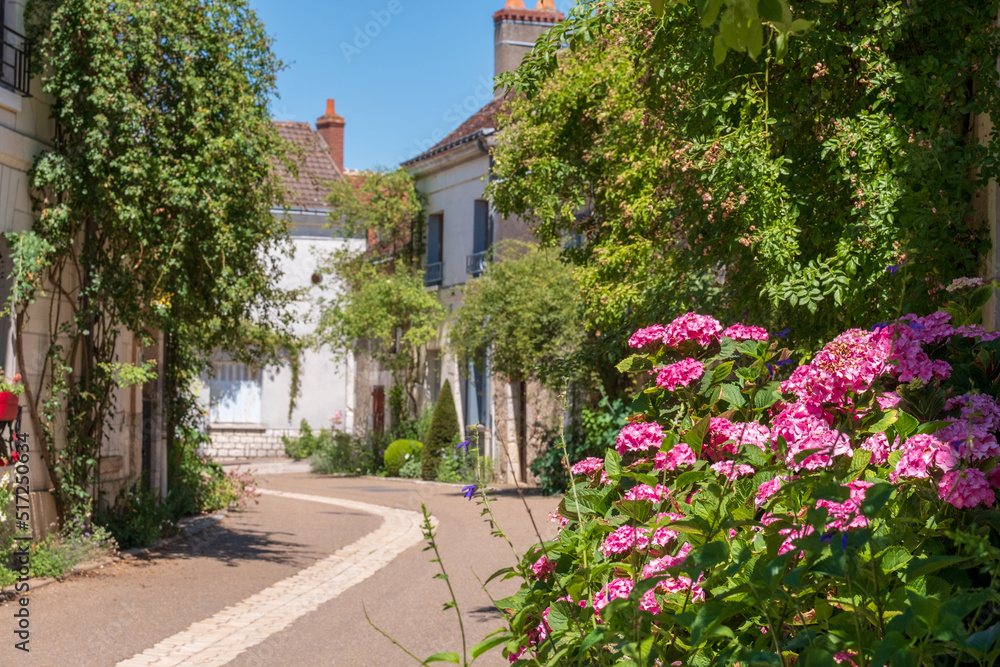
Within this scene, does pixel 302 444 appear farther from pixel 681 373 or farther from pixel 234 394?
pixel 681 373

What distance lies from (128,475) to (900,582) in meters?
10.2

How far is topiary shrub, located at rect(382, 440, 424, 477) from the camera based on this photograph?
22761 mm

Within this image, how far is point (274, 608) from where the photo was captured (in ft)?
26.0

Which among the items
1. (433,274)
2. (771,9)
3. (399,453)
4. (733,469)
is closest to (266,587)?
(733,469)

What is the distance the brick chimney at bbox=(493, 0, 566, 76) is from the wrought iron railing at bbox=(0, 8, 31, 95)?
1608 centimetres

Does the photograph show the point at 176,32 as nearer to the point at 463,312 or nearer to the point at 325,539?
the point at 325,539

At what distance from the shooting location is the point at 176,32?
9.45 m

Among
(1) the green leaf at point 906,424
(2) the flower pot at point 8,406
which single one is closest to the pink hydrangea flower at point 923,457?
(1) the green leaf at point 906,424

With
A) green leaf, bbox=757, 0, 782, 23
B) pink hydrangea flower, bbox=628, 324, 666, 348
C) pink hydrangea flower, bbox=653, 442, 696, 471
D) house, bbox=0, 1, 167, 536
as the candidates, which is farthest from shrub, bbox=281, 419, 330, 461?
green leaf, bbox=757, 0, 782, 23

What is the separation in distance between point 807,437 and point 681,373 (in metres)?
0.77

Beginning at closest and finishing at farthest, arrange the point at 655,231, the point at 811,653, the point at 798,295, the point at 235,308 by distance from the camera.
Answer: the point at 811,653, the point at 798,295, the point at 655,231, the point at 235,308

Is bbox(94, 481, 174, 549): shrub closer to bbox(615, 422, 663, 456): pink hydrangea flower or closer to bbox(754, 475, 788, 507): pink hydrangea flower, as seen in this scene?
bbox(615, 422, 663, 456): pink hydrangea flower

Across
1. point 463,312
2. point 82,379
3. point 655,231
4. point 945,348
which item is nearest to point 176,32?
point 82,379

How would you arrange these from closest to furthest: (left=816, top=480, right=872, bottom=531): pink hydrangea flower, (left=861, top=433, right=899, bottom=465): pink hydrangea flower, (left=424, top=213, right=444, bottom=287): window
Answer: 1. (left=816, top=480, right=872, bottom=531): pink hydrangea flower
2. (left=861, top=433, right=899, bottom=465): pink hydrangea flower
3. (left=424, top=213, right=444, bottom=287): window
